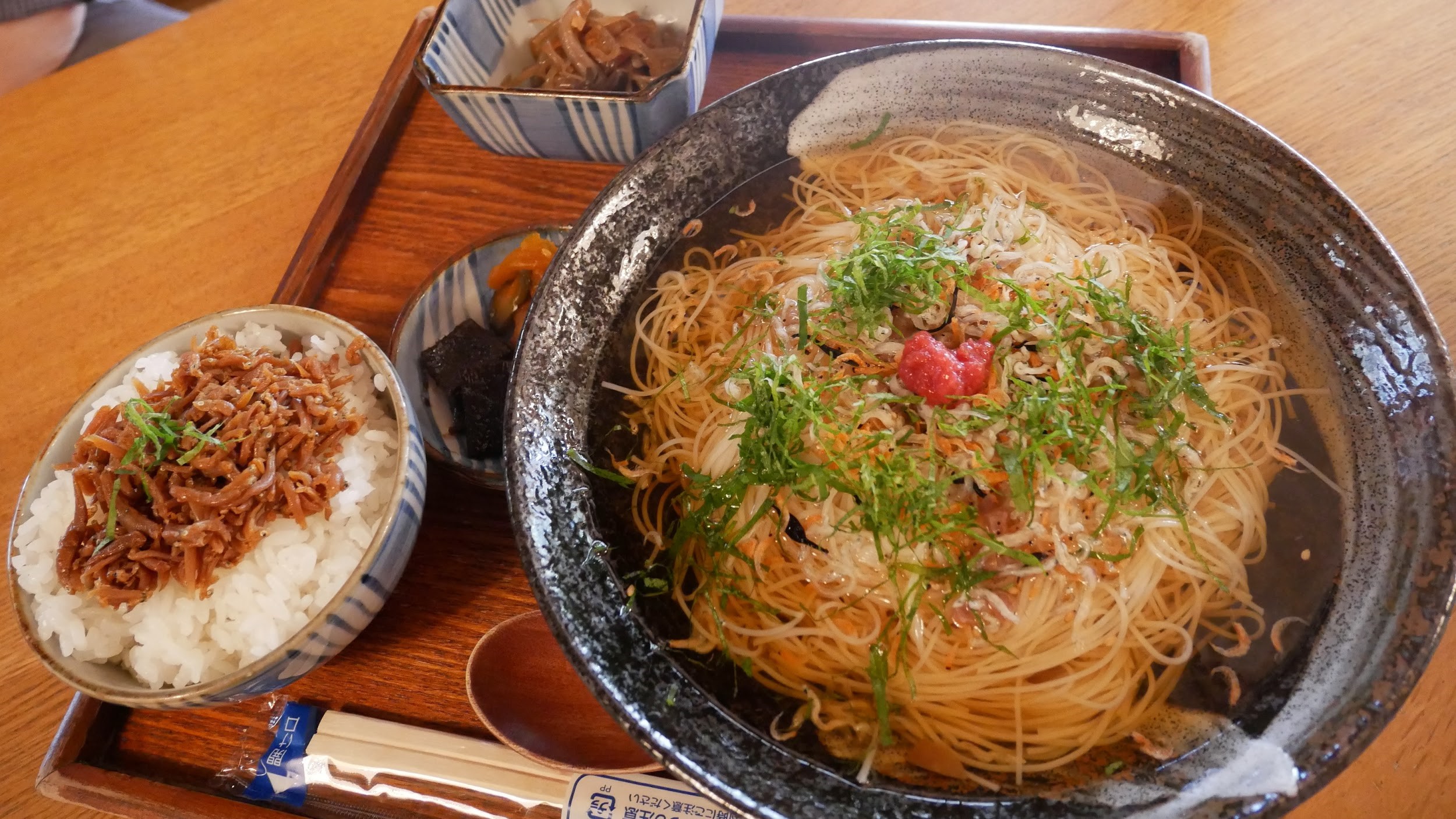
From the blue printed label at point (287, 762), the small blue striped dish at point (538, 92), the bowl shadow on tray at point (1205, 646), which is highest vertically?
the small blue striped dish at point (538, 92)

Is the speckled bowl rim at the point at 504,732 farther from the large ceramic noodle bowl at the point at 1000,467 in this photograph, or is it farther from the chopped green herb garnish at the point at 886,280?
the chopped green herb garnish at the point at 886,280

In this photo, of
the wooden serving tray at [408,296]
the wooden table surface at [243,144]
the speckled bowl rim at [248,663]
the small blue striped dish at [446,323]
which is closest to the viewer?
the speckled bowl rim at [248,663]

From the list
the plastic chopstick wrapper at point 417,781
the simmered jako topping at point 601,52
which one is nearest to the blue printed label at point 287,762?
the plastic chopstick wrapper at point 417,781

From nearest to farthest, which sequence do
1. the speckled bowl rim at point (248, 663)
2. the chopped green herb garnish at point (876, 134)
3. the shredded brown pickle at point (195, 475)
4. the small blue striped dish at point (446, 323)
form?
the speckled bowl rim at point (248, 663), the shredded brown pickle at point (195, 475), the small blue striped dish at point (446, 323), the chopped green herb garnish at point (876, 134)

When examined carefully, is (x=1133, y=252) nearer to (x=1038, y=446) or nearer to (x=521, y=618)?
(x=1038, y=446)

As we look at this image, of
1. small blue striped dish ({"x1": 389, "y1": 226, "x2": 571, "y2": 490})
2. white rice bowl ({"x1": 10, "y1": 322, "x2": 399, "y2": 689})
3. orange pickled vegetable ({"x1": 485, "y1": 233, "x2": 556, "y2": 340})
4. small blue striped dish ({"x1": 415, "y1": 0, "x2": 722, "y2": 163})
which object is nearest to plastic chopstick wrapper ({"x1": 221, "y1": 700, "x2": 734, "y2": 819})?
white rice bowl ({"x1": 10, "y1": 322, "x2": 399, "y2": 689})

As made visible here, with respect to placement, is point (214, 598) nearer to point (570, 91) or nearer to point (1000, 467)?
point (570, 91)
